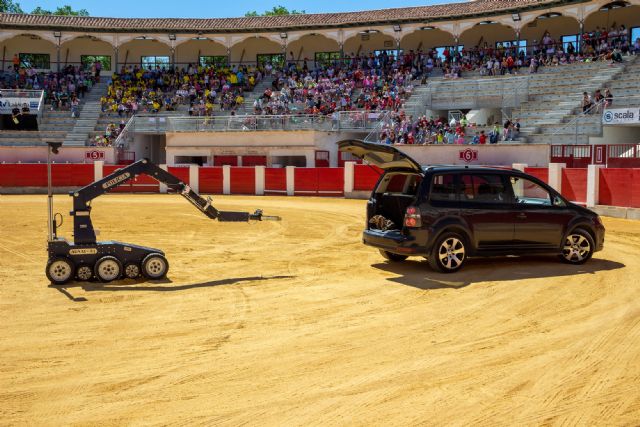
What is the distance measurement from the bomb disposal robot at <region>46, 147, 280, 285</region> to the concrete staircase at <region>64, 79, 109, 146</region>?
3428 centimetres

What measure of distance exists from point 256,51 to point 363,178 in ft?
81.2

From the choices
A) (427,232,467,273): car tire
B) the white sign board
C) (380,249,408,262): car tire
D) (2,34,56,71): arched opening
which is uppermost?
(2,34,56,71): arched opening

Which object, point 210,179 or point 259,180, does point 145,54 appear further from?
point 259,180

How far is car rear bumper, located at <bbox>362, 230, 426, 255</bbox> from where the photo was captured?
10961 mm

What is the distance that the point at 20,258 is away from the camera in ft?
43.1

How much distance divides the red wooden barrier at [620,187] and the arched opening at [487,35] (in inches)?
1009

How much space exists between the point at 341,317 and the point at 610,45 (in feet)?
117

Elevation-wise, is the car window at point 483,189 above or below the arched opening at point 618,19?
below

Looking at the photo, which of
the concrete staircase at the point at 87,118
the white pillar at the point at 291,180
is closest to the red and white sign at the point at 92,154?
the concrete staircase at the point at 87,118

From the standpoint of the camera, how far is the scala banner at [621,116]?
2994 centimetres

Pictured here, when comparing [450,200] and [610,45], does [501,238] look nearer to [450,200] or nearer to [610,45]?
[450,200]

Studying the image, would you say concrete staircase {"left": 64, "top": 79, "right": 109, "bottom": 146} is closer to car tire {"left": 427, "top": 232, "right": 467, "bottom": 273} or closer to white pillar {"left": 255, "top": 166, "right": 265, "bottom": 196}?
white pillar {"left": 255, "top": 166, "right": 265, "bottom": 196}

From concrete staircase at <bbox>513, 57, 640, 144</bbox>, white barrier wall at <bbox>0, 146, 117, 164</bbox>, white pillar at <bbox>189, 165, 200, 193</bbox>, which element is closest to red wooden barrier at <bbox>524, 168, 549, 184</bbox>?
concrete staircase at <bbox>513, 57, 640, 144</bbox>

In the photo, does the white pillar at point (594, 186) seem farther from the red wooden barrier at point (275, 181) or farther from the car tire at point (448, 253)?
the red wooden barrier at point (275, 181)
